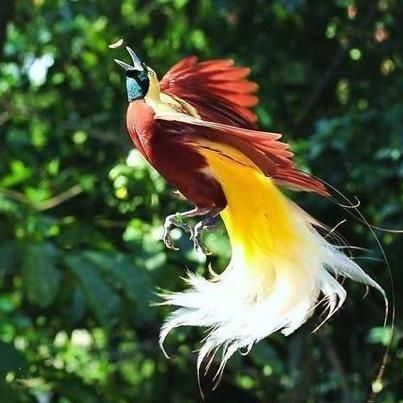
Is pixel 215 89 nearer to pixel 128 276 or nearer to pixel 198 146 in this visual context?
pixel 198 146

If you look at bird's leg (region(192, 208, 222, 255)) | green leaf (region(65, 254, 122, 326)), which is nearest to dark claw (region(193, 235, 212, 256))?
bird's leg (region(192, 208, 222, 255))

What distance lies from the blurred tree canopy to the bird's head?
1157 millimetres

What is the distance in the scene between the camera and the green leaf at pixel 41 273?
1.69 metres

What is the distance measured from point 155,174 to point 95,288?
39cm

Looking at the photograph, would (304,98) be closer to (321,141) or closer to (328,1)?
(328,1)

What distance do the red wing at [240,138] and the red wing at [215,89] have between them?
75mm

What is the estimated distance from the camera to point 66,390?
1.87 m

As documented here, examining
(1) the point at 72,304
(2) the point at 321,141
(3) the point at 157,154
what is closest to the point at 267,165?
(3) the point at 157,154

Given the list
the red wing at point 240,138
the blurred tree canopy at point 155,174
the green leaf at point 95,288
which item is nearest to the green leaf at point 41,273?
the green leaf at point 95,288

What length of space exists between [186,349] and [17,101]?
0.77 m

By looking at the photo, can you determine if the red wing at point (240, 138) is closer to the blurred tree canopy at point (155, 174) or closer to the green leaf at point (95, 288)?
the green leaf at point (95, 288)

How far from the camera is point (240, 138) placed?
677 mm

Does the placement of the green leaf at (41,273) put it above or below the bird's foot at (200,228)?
below

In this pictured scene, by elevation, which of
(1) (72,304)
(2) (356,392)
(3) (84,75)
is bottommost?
(2) (356,392)
